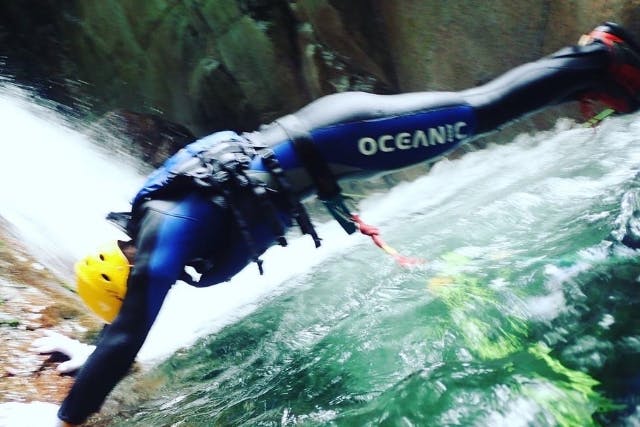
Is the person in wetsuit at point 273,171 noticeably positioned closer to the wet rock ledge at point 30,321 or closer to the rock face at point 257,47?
the wet rock ledge at point 30,321

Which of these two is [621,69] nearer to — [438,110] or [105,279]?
[438,110]

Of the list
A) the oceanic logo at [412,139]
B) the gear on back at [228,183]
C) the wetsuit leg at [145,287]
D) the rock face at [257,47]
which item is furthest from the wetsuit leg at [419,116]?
the rock face at [257,47]

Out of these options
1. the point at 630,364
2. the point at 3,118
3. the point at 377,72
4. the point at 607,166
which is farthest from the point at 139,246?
the point at 3,118

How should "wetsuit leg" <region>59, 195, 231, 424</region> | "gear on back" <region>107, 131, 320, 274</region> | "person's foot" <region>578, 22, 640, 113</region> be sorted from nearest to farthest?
"wetsuit leg" <region>59, 195, 231, 424</region> < "gear on back" <region>107, 131, 320, 274</region> < "person's foot" <region>578, 22, 640, 113</region>

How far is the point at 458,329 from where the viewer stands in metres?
1.52

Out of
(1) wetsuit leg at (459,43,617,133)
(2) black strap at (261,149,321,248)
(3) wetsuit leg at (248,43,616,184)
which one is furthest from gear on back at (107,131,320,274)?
(1) wetsuit leg at (459,43,617,133)

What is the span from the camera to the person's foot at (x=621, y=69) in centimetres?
234

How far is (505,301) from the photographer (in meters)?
1.54

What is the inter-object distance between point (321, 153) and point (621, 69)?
1536mm

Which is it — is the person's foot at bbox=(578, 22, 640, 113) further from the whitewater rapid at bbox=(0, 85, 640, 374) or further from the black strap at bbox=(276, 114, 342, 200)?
the black strap at bbox=(276, 114, 342, 200)

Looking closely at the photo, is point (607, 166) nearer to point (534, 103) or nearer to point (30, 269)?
point (534, 103)

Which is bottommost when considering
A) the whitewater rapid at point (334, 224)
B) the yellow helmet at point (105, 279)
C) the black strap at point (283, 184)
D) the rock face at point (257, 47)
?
the whitewater rapid at point (334, 224)

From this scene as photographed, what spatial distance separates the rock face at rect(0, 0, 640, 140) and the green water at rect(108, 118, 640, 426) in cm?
147

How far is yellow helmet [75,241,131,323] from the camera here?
187 centimetres
